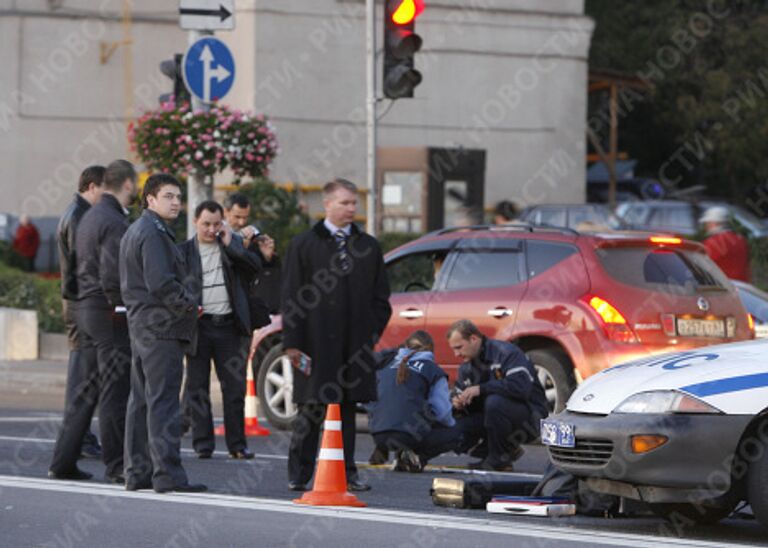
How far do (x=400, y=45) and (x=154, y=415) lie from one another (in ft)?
22.8

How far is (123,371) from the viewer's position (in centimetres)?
1168

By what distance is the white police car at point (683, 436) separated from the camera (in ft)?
30.3

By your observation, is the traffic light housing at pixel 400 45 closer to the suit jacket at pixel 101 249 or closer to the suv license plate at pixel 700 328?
the suv license plate at pixel 700 328

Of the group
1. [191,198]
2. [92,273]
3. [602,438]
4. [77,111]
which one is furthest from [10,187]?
[602,438]

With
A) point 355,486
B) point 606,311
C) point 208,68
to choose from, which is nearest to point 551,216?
point 208,68

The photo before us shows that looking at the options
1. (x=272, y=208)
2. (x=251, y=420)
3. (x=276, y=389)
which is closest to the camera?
(x=251, y=420)

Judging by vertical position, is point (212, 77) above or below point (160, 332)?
above

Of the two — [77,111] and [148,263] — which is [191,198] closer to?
[148,263]

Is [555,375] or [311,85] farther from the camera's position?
[311,85]

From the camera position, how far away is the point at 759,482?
9172 millimetres

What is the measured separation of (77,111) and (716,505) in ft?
96.5

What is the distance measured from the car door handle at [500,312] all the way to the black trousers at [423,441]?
7.95 feet

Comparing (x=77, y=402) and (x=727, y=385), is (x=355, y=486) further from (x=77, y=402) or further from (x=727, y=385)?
(x=727, y=385)

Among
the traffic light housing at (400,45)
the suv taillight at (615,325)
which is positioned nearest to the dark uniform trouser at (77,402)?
the suv taillight at (615,325)
